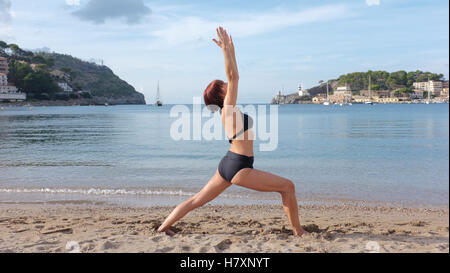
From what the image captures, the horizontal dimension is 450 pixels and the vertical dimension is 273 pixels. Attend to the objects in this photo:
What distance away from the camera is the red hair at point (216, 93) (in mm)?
4020

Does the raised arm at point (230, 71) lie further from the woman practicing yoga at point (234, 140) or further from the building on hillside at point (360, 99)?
the building on hillside at point (360, 99)


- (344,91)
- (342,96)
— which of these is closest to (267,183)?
(342,96)

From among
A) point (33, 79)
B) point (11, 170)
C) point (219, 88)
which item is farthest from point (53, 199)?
point (33, 79)

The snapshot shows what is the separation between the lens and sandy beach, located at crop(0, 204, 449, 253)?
4.36 metres

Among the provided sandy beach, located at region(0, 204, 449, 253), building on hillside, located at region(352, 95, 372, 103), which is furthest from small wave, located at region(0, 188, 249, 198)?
building on hillside, located at region(352, 95, 372, 103)

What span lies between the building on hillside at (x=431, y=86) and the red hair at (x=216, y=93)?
20513cm

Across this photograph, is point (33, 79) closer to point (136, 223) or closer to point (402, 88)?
point (136, 223)

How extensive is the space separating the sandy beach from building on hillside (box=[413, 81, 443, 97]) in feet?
663

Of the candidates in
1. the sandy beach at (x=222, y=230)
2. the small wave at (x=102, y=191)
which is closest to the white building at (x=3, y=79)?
the small wave at (x=102, y=191)

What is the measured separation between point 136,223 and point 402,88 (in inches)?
7985

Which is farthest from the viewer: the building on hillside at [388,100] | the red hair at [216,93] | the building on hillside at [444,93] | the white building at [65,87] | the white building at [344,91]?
the white building at [344,91]

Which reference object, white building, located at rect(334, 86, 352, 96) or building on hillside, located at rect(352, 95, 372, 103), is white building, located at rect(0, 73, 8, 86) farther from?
building on hillside, located at rect(352, 95, 372, 103)

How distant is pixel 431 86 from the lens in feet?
615

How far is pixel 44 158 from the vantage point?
14.9 meters
